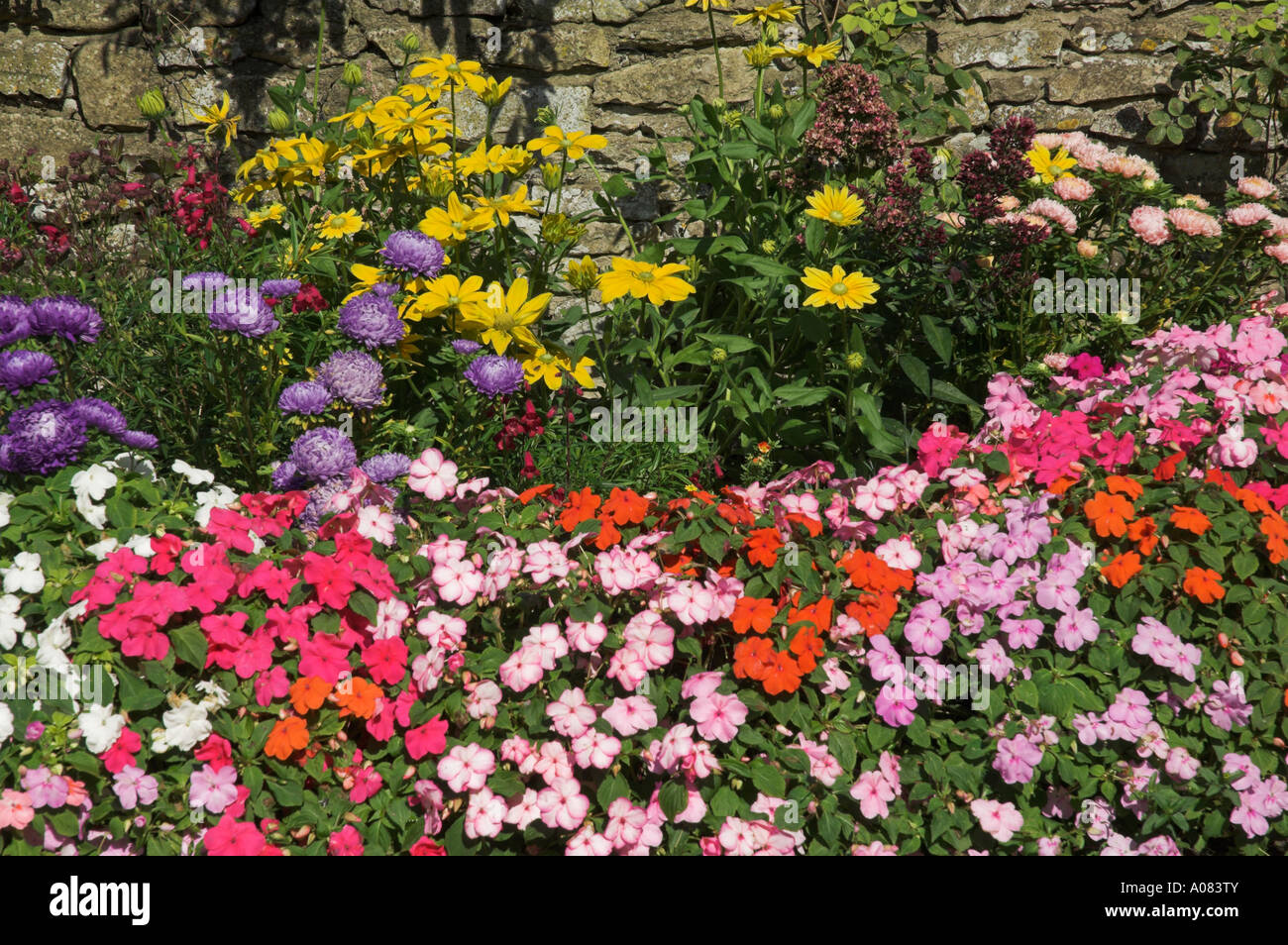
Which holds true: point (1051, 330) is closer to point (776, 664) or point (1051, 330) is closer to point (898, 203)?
point (898, 203)

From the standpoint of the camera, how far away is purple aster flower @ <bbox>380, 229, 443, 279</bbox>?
2.74m

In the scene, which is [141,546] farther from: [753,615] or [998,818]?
[998,818]

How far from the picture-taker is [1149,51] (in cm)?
407

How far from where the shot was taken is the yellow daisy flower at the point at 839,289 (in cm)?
258

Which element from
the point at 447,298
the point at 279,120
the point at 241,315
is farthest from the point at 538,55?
the point at 241,315

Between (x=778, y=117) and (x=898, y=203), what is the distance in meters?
0.54

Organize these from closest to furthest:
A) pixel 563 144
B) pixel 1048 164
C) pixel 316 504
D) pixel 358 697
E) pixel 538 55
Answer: pixel 358 697, pixel 316 504, pixel 563 144, pixel 1048 164, pixel 538 55

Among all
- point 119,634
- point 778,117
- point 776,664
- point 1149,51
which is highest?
point 1149,51

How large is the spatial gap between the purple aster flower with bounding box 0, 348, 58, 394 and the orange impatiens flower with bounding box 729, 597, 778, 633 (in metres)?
1.55

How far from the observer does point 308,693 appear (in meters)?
1.86

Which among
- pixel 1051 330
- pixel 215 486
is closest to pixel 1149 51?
pixel 1051 330

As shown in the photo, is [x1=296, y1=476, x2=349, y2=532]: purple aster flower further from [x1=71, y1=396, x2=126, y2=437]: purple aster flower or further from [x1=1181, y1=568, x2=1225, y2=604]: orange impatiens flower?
[x1=1181, y1=568, x2=1225, y2=604]: orange impatiens flower

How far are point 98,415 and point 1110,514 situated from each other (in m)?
2.21

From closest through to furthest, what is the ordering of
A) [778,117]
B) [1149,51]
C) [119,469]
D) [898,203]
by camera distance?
[119,469], [898,203], [778,117], [1149,51]
